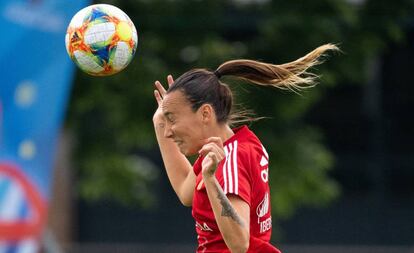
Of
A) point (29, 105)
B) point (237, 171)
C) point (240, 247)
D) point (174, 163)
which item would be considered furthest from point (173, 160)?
point (29, 105)

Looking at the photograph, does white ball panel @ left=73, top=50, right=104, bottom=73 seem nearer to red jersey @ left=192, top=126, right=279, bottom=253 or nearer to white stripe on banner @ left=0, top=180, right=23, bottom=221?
red jersey @ left=192, top=126, right=279, bottom=253

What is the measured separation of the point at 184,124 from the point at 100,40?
3.36 feet

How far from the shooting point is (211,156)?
4.82 meters

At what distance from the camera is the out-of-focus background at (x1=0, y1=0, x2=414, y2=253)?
9.91 m

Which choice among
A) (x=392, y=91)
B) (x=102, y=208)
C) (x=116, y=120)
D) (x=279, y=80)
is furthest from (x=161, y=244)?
(x=279, y=80)

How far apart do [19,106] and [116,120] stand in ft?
11.2

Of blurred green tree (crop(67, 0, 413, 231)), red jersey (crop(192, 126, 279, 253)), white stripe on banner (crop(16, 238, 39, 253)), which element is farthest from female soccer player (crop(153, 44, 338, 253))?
blurred green tree (crop(67, 0, 413, 231))

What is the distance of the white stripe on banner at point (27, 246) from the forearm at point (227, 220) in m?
5.08

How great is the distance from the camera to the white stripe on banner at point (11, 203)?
9500 mm

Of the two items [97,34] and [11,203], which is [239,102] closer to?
[11,203]

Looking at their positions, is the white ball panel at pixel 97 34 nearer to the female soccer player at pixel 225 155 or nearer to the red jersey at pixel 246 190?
the female soccer player at pixel 225 155

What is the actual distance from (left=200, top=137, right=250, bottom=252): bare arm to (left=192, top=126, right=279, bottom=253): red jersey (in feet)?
0.49

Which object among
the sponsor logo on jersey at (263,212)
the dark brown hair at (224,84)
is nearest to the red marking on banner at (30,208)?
the dark brown hair at (224,84)

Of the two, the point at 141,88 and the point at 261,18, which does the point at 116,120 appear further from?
the point at 261,18
